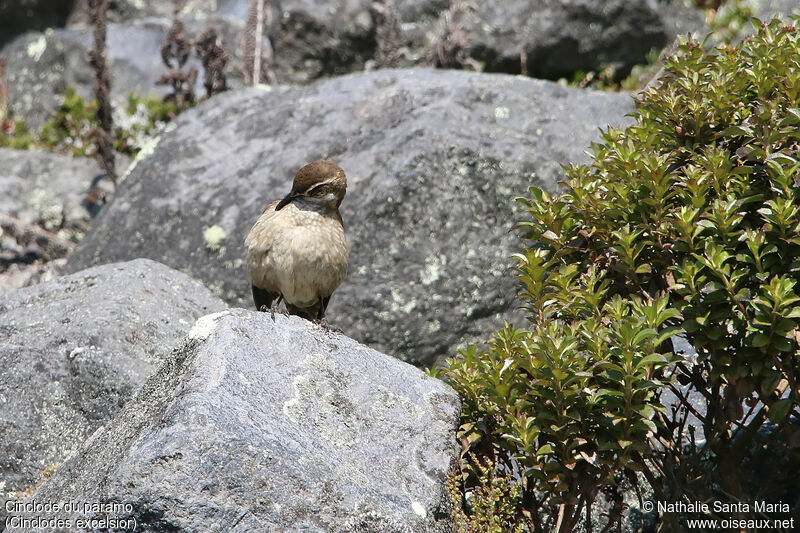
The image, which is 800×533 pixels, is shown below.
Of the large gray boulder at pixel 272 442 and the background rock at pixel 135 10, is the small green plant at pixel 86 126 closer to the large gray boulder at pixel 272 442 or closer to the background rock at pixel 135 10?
the background rock at pixel 135 10

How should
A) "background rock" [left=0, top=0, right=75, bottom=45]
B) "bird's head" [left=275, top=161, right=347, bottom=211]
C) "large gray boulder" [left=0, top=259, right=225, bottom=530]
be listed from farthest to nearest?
"background rock" [left=0, top=0, right=75, bottom=45] → "bird's head" [left=275, top=161, right=347, bottom=211] → "large gray boulder" [left=0, top=259, right=225, bottom=530]

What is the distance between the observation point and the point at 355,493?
11.7 feet

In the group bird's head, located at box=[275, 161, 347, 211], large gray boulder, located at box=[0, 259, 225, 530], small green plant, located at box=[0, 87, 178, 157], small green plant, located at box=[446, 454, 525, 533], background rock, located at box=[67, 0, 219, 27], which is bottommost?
small green plant, located at box=[446, 454, 525, 533]

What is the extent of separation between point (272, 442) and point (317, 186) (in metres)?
2.17

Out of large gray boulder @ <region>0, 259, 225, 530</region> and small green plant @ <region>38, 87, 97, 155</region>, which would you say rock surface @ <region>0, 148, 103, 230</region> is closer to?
small green plant @ <region>38, 87, 97, 155</region>

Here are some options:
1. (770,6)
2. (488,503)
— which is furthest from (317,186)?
(770,6)

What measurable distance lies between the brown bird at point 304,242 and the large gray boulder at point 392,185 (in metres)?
0.80

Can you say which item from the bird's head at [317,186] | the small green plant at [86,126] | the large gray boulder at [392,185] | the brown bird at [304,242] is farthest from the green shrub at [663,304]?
the small green plant at [86,126]

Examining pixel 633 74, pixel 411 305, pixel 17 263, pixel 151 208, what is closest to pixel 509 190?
pixel 411 305

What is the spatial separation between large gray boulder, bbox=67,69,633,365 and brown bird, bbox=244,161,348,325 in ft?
2.64

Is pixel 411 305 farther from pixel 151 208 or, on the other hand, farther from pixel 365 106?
pixel 151 208

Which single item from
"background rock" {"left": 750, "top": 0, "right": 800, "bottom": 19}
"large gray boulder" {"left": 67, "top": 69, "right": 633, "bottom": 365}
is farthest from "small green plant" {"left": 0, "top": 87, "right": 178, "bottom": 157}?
"background rock" {"left": 750, "top": 0, "right": 800, "bottom": 19}

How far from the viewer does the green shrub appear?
12.1 feet

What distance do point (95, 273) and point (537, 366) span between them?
10.5 feet
